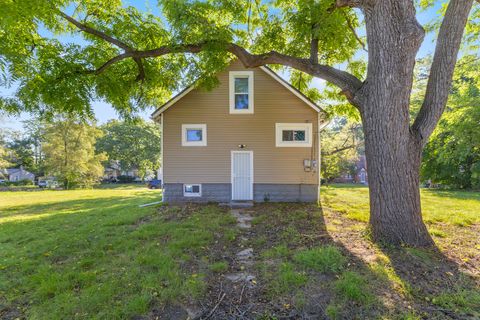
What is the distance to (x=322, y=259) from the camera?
369 cm

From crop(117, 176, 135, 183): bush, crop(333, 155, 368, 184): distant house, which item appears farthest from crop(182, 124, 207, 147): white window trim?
crop(117, 176, 135, 183): bush

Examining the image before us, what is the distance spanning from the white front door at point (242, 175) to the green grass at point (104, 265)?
2.42 m

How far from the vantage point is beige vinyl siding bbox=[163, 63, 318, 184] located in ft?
30.4

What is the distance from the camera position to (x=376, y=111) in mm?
4309

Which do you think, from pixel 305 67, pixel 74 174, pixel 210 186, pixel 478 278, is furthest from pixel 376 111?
pixel 74 174

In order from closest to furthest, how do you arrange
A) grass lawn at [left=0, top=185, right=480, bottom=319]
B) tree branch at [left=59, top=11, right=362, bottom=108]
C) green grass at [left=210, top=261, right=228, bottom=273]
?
grass lawn at [left=0, top=185, right=480, bottom=319] < green grass at [left=210, top=261, right=228, bottom=273] < tree branch at [left=59, top=11, right=362, bottom=108]

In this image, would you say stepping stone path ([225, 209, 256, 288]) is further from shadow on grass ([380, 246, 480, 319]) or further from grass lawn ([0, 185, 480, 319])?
shadow on grass ([380, 246, 480, 319])

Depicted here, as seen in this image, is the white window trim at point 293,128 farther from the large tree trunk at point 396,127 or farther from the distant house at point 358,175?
the distant house at point 358,175

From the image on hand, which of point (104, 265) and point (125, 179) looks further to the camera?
point (125, 179)

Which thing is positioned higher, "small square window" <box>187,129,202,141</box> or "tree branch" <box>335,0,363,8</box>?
"tree branch" <box>335,0,363,8</box>

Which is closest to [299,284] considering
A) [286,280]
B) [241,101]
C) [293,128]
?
[286,280]

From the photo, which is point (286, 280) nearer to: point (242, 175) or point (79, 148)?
point (242, 175)

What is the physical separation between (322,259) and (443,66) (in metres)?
4.01

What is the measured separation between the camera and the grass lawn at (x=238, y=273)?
2797 millimetres
